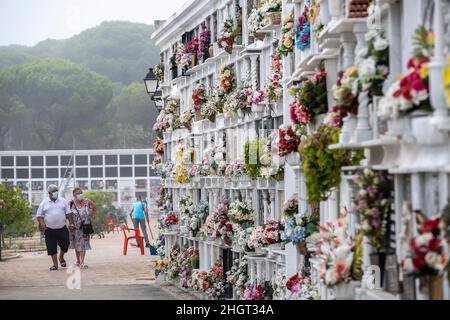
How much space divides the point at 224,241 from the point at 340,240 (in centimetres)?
1101

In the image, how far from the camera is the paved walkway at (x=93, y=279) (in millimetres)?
23953

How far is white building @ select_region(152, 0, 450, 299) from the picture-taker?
10.3 m

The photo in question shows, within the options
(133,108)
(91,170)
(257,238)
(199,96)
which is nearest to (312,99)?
(257,238)

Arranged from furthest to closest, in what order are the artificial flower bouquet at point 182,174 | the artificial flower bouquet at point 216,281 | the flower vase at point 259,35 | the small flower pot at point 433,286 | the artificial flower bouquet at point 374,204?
the artificial flower bouquet at point 182,174 → the artificial flower bouquet at point 216,281 → the flower vase at point 259,35 → the artificial flower bouquet at point 374,204 → the small flower pot at point 433,286

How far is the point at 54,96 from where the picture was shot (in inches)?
3524

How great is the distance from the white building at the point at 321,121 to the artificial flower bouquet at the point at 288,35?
0.02m

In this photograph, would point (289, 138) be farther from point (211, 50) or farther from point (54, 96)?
point (54, 96)

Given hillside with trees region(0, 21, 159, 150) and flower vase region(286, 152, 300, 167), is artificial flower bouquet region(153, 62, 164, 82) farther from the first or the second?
hillside with trees region(0, 21, 159, 150)

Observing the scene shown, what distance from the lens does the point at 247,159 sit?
2089 centimetres

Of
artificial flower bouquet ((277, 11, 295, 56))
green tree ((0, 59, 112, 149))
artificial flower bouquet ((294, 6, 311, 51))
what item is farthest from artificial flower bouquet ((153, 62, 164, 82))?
green tree ((0, 59, 112, 149))

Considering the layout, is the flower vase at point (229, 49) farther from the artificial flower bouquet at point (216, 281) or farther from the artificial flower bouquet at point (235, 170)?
the artificial flower bouquet at point (216, 281)

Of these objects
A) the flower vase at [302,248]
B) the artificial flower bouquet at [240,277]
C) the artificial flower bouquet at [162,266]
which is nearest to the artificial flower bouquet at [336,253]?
the flower vase at [302,248]

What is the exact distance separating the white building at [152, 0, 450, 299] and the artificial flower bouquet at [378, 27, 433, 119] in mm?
59
